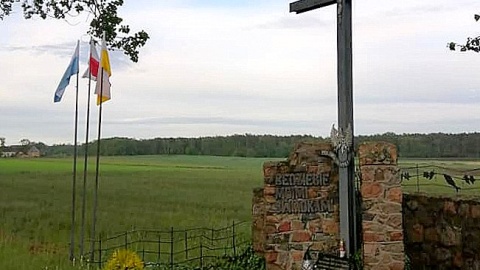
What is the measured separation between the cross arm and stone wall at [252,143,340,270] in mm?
1552

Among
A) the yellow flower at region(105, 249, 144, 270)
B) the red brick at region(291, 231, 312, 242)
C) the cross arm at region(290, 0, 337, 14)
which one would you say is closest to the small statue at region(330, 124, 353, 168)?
the red brick at region(291, 231, 312, 242)

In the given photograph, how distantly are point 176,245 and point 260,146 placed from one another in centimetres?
384

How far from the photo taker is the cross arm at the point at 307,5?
7555 mm

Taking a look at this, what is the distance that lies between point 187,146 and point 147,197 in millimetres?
2214

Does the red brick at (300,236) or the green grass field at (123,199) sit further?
the green grass field at (123,199)

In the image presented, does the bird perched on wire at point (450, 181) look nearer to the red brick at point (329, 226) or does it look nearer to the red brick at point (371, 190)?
the red brick at point (371, 190)

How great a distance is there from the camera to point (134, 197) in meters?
17.2

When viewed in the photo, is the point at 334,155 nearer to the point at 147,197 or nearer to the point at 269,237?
the point at 269,237

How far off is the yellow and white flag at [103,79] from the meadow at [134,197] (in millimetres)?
2118

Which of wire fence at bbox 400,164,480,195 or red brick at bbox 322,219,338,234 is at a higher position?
wire fence at bbox 400,164,480,195

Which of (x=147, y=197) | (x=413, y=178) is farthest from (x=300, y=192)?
(x=147, y=197)

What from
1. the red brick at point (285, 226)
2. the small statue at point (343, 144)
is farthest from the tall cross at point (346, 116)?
the red brick at point (285, 226)

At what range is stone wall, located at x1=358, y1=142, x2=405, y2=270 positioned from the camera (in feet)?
22.4

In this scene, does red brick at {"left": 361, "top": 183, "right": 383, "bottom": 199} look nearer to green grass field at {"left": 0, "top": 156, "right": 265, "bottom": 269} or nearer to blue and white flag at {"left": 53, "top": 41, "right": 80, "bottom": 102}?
green grass field at {"left": 0, "top": 156, "right": 265, "bottom": 269}
